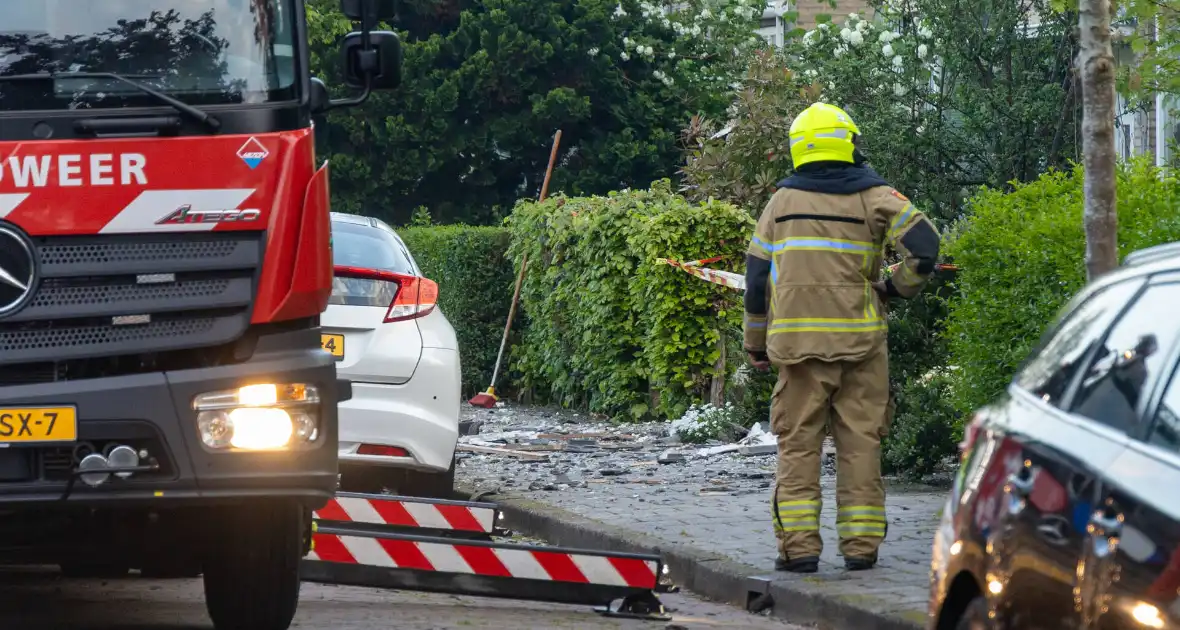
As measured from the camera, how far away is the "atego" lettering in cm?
578

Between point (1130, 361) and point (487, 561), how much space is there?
412 centimetres

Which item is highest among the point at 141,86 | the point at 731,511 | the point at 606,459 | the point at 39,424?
the point at 141,86

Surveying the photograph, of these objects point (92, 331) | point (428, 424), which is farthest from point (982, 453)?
point (428, 424)

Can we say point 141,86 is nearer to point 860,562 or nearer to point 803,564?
point 803,564

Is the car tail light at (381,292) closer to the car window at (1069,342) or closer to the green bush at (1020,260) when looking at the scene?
the green bush at (1020,260)

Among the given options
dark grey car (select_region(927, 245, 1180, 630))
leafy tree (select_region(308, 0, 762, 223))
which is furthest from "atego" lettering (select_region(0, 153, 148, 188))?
leafy tree (select_region(308, 0, 762, 223))

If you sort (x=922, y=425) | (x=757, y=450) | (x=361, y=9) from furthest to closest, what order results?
1. (x=757, y=450)
2. (x=922, y=425)
3. (x=361, y=9)

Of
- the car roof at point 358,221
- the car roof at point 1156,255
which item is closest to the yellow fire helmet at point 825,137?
the car roof at point 358,221


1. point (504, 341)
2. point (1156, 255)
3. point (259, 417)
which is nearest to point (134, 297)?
point (259, 417)

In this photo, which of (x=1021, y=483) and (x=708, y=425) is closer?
(x=1021, y=483)

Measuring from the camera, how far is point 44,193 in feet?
19.0

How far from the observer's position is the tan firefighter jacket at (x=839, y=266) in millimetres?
7879

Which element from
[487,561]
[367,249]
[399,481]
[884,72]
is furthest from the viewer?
[884,72]

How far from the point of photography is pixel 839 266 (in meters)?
7.94
